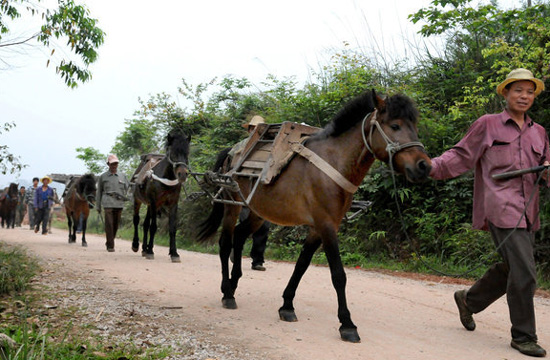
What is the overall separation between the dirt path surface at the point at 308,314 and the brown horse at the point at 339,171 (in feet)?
1.00

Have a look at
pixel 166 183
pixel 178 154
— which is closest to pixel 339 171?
pixel 178 154

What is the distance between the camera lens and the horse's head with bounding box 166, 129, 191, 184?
9461 mm

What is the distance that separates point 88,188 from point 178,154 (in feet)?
18.8

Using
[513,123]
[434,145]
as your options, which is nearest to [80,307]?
[513,123]

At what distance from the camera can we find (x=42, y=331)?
3.68 m

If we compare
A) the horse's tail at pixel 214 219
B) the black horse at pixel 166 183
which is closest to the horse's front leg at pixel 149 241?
the black horse at pixel 166 183

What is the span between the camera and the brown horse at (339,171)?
13.6ft

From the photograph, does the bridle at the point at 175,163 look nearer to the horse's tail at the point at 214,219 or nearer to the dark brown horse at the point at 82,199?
the horse's tail at the point at 214,219

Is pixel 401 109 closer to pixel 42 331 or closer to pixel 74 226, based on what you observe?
pixel 42 331

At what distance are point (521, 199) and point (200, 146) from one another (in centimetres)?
1333

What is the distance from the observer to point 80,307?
4977 mm

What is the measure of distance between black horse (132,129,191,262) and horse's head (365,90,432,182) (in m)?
5.67

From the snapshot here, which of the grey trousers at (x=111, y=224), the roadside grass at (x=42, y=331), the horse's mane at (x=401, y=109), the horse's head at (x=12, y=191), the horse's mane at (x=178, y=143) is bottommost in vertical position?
the roadside grass at (x=42, y=331)

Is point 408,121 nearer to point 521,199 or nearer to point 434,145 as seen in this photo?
point 521,199
